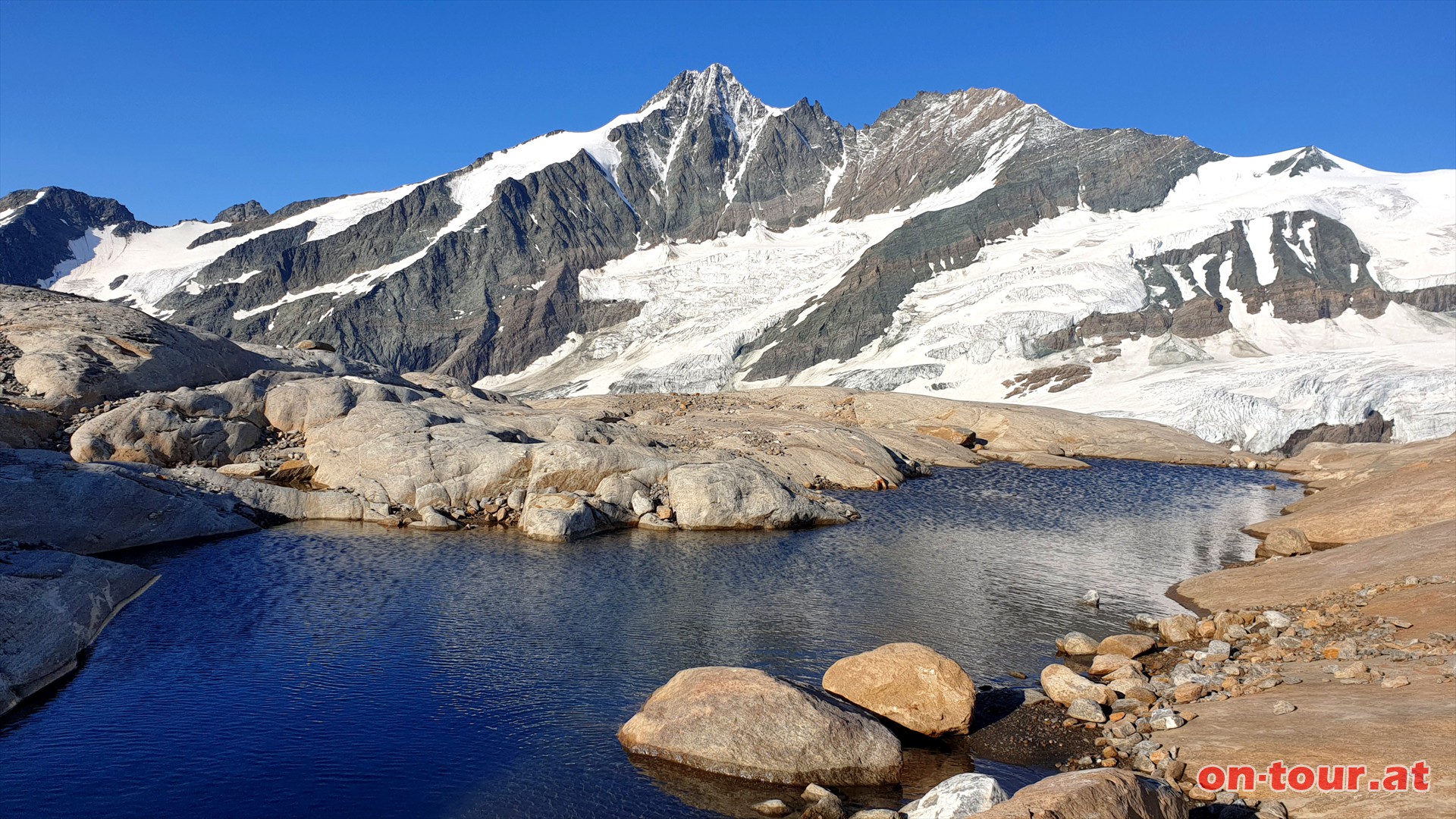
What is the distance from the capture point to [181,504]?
29.1 metres

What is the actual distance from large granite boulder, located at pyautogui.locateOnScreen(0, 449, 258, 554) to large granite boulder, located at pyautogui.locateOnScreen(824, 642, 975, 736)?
2335 cm

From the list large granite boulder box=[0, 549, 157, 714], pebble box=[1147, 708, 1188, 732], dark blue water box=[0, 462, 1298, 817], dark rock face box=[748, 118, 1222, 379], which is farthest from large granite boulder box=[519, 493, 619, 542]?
dark rock face box=[748, 118, 1222, 379]

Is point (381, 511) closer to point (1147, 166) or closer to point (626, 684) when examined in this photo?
point (626, 684)

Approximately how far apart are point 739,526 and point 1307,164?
17789cm

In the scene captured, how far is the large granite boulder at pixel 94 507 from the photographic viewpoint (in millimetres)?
25359

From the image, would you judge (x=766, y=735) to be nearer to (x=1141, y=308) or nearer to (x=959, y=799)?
(x=959, y=799)

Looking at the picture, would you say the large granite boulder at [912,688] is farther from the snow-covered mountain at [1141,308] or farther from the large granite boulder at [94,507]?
the snow-covered mountain at [1141,308]

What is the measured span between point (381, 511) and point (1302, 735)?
29320 millimetres

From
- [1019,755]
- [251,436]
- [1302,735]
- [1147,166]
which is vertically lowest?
[1019,755]

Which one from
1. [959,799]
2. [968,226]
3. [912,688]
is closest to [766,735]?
[912,688]

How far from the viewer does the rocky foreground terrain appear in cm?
1344

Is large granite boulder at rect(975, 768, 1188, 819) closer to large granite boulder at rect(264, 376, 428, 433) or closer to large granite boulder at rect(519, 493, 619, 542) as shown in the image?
large granite boulder at rect(519, 493, 619, 542)

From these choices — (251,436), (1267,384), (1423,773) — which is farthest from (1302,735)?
(1267,384)

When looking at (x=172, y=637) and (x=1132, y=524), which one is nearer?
(x=172, y=637)
